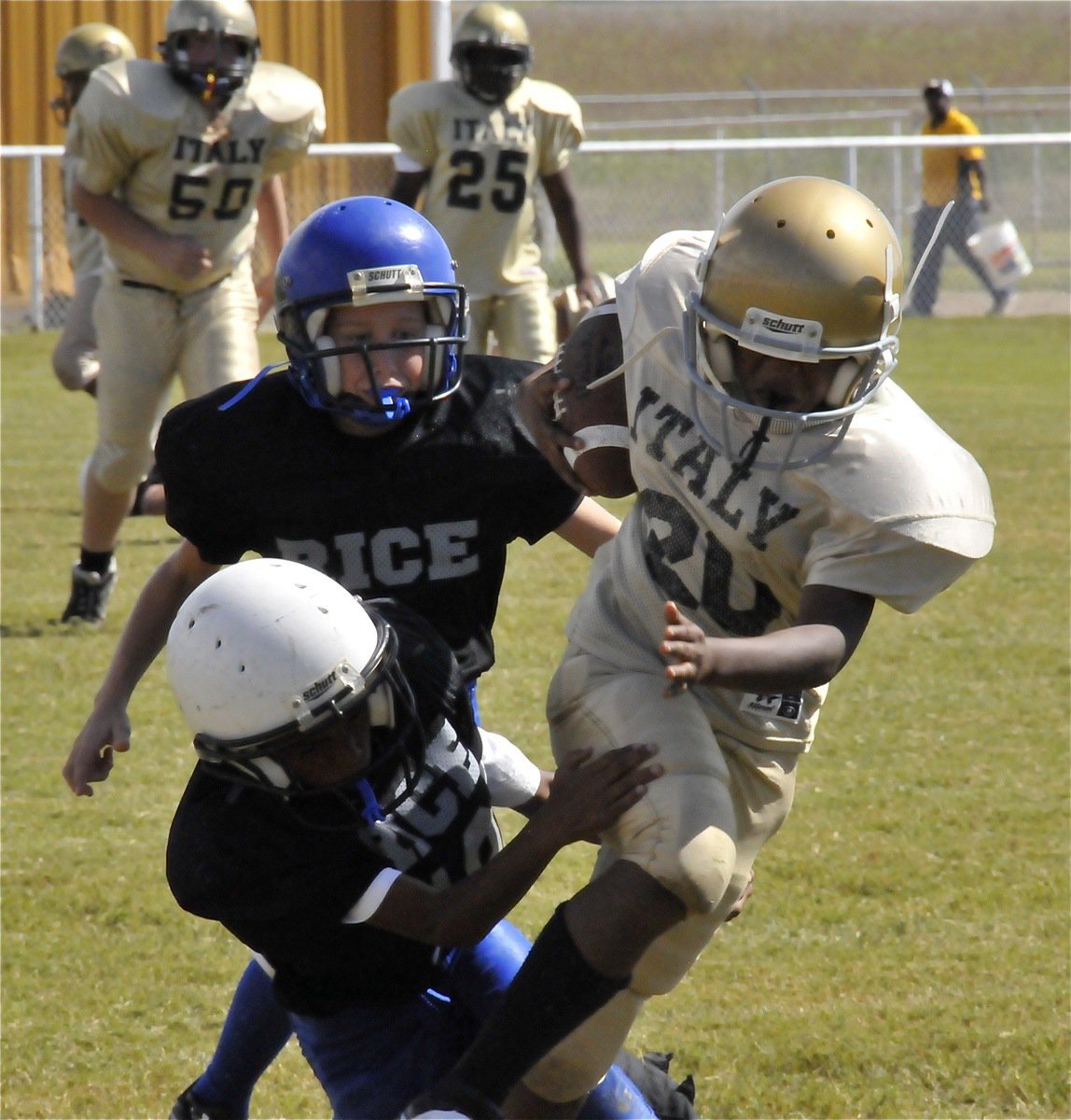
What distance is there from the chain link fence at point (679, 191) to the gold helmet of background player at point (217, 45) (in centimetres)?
600

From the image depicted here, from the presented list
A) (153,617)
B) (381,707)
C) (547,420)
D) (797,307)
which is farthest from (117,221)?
(797,307)

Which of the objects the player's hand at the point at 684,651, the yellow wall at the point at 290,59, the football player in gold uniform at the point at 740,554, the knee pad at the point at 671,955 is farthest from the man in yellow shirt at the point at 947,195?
the player's hand at the point at 684,651

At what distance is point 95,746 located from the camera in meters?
2.68

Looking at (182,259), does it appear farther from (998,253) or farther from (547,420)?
(998,253)

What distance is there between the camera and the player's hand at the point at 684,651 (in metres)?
1.98

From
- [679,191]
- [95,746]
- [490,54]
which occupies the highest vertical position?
[490,54]

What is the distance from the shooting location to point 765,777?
2.53 metres

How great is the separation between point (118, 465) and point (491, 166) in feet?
7.47

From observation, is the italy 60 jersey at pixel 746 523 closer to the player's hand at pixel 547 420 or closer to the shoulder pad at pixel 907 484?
the shoulder pad at pixel 907 484

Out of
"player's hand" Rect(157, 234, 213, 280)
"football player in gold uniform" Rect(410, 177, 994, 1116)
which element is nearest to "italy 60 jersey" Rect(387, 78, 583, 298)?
"player's hand" Rect(157, 234, 213, 280)

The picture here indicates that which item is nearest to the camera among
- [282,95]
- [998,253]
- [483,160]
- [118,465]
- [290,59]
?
[118,465]

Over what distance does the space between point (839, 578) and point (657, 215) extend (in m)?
17.3

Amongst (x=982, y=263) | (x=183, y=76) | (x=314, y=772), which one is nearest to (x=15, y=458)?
(x=183, y=76)

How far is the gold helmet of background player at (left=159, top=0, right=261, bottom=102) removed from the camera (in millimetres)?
5484
